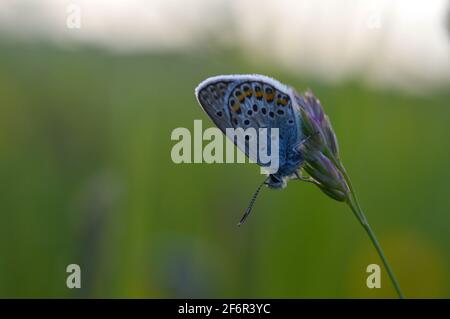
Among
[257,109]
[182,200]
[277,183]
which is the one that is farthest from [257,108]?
[182,200]

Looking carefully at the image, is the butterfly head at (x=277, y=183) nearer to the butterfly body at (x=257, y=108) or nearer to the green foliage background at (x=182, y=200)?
the butterfly body at (x=257, y=108)

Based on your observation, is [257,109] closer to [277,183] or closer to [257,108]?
[257,108]

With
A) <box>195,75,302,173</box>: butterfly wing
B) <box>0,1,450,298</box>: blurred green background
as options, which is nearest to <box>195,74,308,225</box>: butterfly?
<box>195,75,302,173</box>: butterfly wing

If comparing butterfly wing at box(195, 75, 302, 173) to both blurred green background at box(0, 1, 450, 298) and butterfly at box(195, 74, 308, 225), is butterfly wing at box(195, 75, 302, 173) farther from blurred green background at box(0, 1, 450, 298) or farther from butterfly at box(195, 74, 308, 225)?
blurred green background at box(0, 1, 450, 298)

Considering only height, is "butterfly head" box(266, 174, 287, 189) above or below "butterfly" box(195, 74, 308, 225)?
below

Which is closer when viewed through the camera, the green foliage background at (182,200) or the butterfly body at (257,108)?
the butterfly body at (257,108)

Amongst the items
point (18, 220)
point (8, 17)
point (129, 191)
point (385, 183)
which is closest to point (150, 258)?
point (129, 191)

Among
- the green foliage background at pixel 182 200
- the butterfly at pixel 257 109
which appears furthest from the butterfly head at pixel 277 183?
the green foliage background at pixel 182 200
